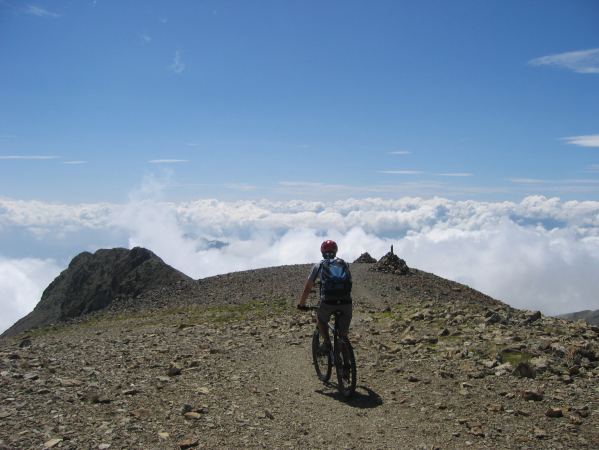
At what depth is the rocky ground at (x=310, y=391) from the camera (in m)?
8.29

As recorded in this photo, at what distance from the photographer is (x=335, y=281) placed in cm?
1092

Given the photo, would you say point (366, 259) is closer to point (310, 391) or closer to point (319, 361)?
point (319, 361)

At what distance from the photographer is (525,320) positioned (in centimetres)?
1700

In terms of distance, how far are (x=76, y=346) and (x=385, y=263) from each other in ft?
94.1

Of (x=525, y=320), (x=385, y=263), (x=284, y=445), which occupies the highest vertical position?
(x=385, y=263)

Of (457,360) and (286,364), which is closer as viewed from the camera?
(457,360)

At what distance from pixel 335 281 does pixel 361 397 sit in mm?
2679

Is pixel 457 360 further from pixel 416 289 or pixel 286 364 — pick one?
pixel 416 289

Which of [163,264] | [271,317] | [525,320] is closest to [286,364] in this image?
[525,320]

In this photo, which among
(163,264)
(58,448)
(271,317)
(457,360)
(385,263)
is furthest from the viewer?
(163,264)

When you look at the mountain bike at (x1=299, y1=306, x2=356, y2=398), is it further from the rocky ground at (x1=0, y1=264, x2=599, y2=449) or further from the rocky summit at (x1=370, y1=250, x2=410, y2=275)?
the rocky summit at (x1=370, y1=250, x2=410, y2=275)

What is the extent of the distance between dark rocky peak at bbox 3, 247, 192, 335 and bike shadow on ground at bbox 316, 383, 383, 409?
106ft

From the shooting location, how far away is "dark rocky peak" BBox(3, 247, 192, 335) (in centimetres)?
4347

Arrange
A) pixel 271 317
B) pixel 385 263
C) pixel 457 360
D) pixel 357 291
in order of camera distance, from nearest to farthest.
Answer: pixel 457 360 < pixel 271 317 < pixel 357 291 < pixel 385 263
